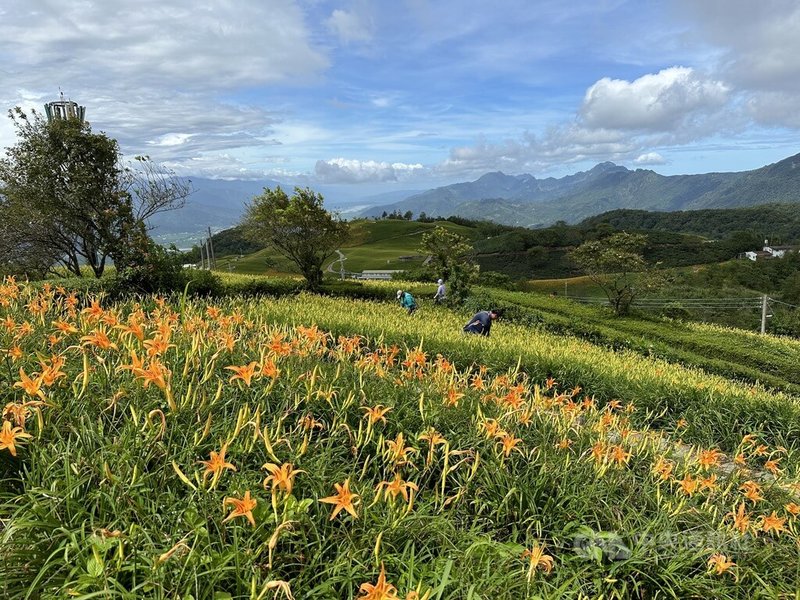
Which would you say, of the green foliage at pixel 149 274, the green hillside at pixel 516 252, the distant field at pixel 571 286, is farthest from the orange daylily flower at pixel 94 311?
the green hillside at pixel 516 252

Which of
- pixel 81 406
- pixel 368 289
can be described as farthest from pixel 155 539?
pixel 368 289

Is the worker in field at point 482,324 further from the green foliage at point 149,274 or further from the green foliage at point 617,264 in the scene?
the green foliage at point 617,264

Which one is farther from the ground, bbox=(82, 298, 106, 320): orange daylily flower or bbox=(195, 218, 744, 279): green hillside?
bbox=(82, 298, 106, 320): orange daylily flower

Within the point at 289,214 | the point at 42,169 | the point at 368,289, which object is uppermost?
the point at 42,169

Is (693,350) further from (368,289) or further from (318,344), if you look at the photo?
(318,344)

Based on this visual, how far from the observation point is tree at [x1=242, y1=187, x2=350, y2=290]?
54.5 feet

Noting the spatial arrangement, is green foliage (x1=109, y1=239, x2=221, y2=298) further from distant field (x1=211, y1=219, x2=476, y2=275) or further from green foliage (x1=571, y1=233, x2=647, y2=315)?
distant field (x1=211, y1=219, x2=476, y2=275)

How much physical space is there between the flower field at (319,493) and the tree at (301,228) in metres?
13.7

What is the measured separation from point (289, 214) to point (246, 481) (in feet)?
49.6

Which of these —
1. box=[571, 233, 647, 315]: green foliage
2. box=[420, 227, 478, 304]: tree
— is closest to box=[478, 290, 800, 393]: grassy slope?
box=[571, 233, 647, 315]: green foliage

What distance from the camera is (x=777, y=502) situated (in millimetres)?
2977

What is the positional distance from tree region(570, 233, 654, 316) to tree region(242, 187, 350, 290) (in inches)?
451

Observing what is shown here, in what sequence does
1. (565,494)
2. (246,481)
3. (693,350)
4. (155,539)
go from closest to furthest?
1. (155,539)
2. (246,481)
3. (565,494)
4. (693,350)

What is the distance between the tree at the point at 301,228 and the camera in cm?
1661
